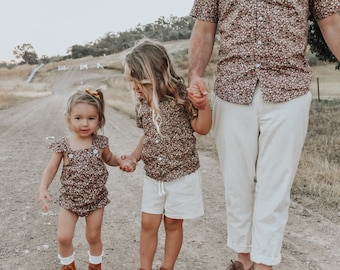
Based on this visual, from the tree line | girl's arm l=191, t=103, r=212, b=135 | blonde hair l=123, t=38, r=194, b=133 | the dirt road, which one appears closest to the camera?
girl's arm l=191, t=103, r=212, b=135

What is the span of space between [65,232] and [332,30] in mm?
1956

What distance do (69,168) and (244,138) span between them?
3.63 ft

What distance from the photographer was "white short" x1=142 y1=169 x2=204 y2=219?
2904 millimetres

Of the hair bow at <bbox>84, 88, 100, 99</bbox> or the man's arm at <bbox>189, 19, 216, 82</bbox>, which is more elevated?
the man's arm at <bbox>189, 19, 216, 82</bbox>

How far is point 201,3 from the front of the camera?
2785 millimetres

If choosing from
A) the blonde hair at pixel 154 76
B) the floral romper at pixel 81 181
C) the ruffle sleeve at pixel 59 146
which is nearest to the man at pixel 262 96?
the blonde hair at pixel 154 76

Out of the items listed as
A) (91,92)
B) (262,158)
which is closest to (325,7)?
(262,158)

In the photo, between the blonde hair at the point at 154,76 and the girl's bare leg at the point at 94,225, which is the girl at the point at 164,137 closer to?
the blonde hair at the point at 154,76

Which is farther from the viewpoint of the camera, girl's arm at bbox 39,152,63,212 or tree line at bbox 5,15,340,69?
tree line at bbox 5,15,340,69

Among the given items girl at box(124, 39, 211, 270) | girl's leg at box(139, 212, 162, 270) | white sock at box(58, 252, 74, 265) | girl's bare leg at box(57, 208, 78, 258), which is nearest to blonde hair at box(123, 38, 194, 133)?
girl at box(124, 39, 211, 270)

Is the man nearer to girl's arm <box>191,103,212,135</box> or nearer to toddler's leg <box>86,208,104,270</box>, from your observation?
girl's arm <box>191,103,212,135</box>

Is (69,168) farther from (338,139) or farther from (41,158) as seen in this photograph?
(338,139)

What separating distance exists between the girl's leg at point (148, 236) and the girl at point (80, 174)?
286 mm

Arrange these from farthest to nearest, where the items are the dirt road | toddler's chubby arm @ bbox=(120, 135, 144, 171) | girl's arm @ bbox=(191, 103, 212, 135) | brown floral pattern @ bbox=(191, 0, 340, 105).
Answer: the dirt road
toddler's chubby arm @ bbox=(120, 135, 144, 171)
girl's arm @ bbox=(191, 103, 212, 135)
brown floral pattern @ bbox=(191, 0, 340, 105)
